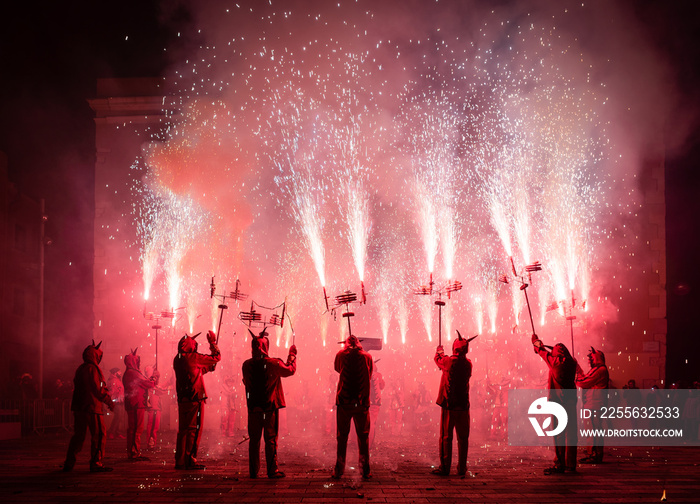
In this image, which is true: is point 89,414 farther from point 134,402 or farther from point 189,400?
point 134,402

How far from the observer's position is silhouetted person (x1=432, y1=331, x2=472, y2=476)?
8.19m

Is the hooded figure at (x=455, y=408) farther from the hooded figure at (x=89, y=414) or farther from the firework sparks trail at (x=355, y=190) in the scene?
the firework sparks trail at (x=355, y=190)

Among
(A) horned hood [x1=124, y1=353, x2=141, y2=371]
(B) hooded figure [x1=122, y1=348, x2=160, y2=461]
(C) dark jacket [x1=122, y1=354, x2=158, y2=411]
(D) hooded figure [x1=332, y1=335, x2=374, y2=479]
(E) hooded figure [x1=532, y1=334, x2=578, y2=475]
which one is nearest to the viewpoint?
(D) hooded figure [x1=332, y1=335, x2=374, y2=479]

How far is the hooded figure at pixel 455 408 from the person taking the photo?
8.19m

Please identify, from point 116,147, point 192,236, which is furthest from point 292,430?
point 116,147

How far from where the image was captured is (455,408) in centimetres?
834

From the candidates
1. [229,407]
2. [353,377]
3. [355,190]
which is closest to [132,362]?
[229,407]

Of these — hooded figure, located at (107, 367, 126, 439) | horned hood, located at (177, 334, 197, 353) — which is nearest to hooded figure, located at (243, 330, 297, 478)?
horned hood, located at (177, 334, 197, 353)

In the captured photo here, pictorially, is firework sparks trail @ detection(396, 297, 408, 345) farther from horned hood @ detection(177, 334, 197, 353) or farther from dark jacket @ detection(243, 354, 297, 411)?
dark jacket @ detection(243, 354, 297, 411)

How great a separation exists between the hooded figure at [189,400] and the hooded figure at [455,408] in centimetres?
342

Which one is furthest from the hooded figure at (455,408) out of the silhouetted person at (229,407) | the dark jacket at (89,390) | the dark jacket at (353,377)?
the silhouetted person at (229,407)

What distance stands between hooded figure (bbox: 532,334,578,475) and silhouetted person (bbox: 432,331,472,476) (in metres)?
1.15

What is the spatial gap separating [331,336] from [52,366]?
1100 centimetres

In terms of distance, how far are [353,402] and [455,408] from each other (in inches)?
59.0
